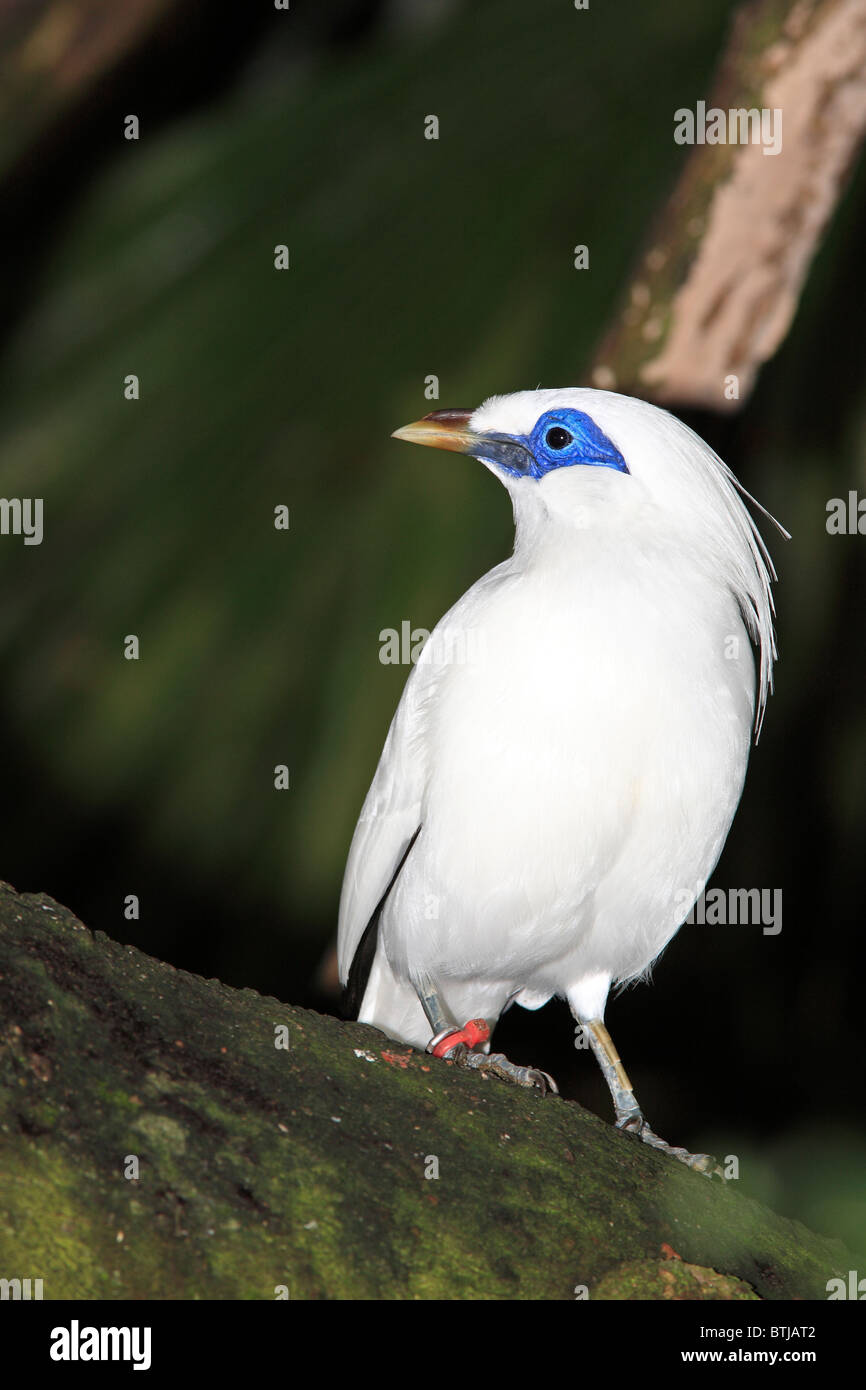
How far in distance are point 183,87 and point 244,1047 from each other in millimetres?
2928

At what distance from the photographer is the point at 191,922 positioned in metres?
5.13

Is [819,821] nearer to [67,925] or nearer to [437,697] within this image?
[437,697]

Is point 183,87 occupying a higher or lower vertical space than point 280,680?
higher

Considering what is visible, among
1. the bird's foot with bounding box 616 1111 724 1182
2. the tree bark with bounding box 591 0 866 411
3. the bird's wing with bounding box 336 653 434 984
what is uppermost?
the tree bark with bounding box 591 0 866 411

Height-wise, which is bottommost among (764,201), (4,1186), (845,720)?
(4,1186)

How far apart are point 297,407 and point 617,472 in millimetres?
1016

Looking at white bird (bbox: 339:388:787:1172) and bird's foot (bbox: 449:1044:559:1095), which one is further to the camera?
bird's foot (bbox: 449:1044:559:1095)

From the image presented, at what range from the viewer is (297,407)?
416 cm

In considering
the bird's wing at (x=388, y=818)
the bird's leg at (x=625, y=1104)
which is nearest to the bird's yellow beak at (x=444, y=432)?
the bird's wing at (x=388, y=818)

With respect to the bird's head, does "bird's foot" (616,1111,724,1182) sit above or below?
below

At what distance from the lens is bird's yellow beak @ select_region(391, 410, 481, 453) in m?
4.20

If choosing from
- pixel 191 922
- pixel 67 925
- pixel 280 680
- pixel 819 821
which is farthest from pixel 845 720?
pixel 67 925

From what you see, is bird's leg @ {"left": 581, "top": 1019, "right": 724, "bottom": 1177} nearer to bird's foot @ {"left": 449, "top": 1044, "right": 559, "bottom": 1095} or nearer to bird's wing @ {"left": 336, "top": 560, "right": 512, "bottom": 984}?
bird's foot @ {"left": 449, "top": 1044, "right": 559, "bottom": 1095}

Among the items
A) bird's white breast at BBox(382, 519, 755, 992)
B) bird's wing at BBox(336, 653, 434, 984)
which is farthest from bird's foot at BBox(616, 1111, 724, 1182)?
bird's wing at BBox(336, 653, 434, 984)
